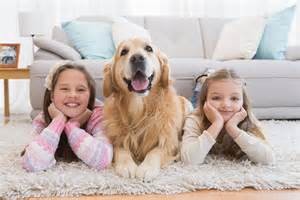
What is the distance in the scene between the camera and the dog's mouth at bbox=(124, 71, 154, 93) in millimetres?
1705

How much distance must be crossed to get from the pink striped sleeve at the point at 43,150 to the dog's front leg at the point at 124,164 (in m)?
0.24

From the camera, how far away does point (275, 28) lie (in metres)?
3.54

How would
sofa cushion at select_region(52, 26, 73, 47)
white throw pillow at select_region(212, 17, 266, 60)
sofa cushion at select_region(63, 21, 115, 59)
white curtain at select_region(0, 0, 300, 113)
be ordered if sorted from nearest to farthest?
sofa cushion at select_region(63, 21, 115, 59) < white throw pillow at select_region(212, 17, 266, 60) < sofa cushion at select_region(52, 26, 73, 47) < white curtain at select_region(0, 0, 300, 113)

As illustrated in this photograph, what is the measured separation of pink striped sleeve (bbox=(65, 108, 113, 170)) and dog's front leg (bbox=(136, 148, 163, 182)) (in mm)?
147

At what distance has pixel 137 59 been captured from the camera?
1679 mm

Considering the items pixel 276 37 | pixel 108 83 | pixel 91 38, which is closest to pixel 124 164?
pixel 108 83

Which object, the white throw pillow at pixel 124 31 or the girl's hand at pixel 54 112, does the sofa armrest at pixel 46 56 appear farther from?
the girl's hand at pixel 54 112

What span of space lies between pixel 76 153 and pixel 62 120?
141 mm

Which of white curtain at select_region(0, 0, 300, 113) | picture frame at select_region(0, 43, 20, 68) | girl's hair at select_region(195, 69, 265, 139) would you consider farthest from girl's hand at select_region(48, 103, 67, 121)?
white curtain at select_region(0, 0, 300, 113)

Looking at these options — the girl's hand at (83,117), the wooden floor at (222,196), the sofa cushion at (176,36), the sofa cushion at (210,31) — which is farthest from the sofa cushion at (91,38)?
the wooden floor at (222,196)

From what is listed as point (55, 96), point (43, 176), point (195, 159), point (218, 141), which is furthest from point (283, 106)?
point (43, 176)

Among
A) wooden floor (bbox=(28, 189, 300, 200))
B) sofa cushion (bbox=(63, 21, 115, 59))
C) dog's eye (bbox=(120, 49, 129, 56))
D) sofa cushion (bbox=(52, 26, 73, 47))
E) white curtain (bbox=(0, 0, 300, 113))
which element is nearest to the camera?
wooden floor (bbox=(28, 189, 300, 200))

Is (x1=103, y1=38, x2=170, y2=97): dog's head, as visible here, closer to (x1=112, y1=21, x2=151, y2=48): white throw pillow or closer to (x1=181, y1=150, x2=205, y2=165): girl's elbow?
(x1=181, y1=150, x2=205, y2=165): girl's elbow

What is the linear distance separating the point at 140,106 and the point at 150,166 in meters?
0.29
